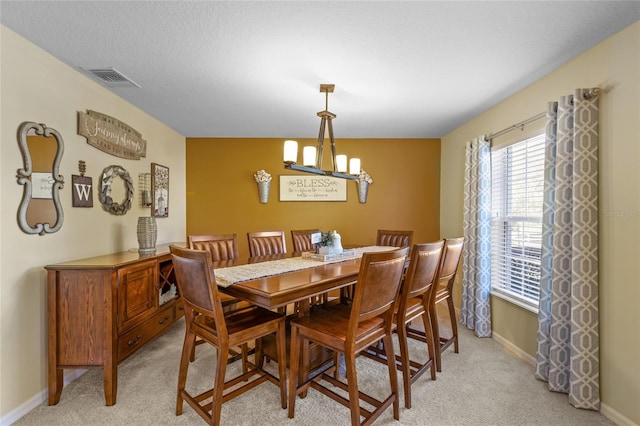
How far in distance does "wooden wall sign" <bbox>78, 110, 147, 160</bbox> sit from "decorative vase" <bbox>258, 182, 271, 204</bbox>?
4.88ft

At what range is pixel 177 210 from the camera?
4000 millimetres

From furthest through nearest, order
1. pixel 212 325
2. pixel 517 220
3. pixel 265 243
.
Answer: pixel 265 243
pixel 517 220
pixel 212 325

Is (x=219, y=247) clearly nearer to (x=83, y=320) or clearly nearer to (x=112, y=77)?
(x=83, y=320)

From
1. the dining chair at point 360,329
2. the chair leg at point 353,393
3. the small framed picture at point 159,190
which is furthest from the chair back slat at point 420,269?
the small framed picture at point 159,190

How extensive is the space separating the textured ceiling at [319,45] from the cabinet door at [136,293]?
1549mm

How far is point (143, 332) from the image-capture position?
7.76ft

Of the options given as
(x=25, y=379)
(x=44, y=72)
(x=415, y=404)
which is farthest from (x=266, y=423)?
(x=44, y=72)

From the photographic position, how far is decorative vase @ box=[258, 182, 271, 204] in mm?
4176

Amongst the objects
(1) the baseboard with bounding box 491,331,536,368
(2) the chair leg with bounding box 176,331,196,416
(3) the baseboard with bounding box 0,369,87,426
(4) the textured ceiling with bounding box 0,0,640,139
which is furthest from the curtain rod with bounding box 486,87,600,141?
(3) the baseboard with bounding box 0,369,87,426

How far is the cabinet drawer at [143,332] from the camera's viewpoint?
2086 millimetres

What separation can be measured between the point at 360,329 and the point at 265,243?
1801mm

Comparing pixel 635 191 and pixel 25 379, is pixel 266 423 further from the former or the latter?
pixel 635 191

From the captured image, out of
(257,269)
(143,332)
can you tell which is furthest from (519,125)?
(143,332)

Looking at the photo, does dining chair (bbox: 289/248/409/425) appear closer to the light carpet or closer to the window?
the light carpet
